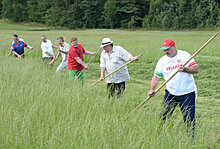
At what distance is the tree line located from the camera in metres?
50.8

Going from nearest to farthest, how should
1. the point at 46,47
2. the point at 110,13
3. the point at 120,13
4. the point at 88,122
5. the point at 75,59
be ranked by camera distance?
the point at 88,122
the point at 75,59
the point at 46,47
the point at 110,13
the point at 120,13

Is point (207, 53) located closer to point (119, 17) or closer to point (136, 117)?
point (136, 117)

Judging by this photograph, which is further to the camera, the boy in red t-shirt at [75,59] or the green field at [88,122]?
the boy in red t-shirt at [75,59]

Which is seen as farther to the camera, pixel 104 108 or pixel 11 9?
pixel 11 9

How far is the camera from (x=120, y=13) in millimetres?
63406

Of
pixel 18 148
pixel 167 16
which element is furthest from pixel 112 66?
pixel 167 16

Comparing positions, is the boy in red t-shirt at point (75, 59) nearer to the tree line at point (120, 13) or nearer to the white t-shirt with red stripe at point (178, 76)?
the white t-shirt with red stripe at point (178, 76)

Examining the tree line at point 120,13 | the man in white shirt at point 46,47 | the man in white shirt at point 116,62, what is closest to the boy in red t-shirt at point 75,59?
the man in white shirt at point 116,62

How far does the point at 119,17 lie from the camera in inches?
2530

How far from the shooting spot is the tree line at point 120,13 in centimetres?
5081

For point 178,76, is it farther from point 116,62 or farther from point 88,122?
point 116,62

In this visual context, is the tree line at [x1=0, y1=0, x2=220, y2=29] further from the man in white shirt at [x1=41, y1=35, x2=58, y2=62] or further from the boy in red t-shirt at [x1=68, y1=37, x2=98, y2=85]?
the boy in red t-shirt at [x1=68, y1=37, x2=98, y2=85]

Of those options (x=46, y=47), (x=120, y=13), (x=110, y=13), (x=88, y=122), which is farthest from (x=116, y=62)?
(x=120, y=13)

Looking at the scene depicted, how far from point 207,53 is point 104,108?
12651mm
